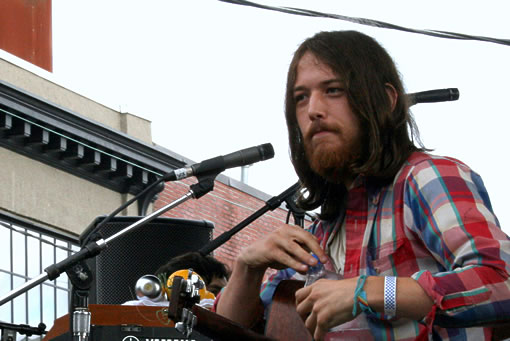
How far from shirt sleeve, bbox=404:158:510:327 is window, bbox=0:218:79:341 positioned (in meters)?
12.5

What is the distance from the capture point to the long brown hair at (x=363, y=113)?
242 cm

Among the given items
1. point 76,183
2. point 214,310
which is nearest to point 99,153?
point 76,183

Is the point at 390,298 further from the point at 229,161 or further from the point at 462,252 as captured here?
the point at 229,161

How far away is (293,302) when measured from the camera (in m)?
2.49

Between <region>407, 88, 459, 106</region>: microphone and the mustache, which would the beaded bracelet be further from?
<region>407, 88, 459, 106</region>: microphone

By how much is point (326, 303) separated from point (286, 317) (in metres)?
0.35

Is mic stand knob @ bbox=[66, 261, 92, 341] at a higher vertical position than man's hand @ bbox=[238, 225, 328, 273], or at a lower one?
lower

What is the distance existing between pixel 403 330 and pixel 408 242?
0.66 ft

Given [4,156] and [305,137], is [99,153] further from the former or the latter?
[305,137]

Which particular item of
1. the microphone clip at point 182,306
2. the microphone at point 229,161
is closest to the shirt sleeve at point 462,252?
the microphone clip at point 182,306

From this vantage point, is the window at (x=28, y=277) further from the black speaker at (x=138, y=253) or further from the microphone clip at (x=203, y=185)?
the microphone clip at (x=203, y=185)

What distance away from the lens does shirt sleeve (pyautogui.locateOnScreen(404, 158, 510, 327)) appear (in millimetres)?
2098

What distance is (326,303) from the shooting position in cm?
213

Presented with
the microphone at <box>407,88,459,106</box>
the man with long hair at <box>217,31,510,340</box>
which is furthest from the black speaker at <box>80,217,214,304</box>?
the man with long hair at <box>217,31,510,340</box>
